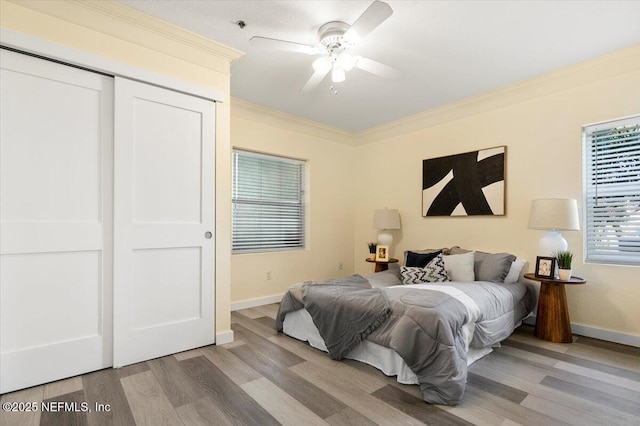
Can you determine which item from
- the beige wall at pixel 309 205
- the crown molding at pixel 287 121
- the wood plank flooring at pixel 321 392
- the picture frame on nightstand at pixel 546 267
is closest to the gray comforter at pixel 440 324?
the wood plank flooring at pixel 321 392

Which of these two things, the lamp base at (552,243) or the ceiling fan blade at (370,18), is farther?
the lamp base at (552,243)

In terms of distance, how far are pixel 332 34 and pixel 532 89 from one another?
93.4 inches

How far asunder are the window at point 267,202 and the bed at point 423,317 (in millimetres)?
1471

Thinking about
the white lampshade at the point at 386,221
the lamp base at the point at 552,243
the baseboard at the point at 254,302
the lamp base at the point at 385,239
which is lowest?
the baseboard at the point at 254,302

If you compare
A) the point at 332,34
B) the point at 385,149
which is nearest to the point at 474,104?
the point at 385,149

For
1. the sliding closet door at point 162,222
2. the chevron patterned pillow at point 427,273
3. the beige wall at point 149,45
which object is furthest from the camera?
the chevron patterned pillow at point 427,273

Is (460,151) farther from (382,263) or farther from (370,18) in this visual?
(370,18)

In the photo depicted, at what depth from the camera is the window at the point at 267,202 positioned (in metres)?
4.14

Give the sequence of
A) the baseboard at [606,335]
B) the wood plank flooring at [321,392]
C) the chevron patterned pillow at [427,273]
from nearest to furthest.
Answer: the wood plank flooring at [321,392] < the baseboard at [606,335] < the chevron patterned pillow at [427,273]

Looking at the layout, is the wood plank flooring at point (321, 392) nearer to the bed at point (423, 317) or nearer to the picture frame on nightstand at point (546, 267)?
the bed at point (423, 317)

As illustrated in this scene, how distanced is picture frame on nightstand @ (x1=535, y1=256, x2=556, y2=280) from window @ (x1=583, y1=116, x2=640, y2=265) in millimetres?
508

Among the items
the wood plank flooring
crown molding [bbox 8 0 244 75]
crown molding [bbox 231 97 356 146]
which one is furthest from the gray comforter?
crown molding [bbox 231 97 356 146]

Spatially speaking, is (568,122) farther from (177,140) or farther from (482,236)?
(177,140)

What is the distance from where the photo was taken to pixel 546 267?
295 cm
